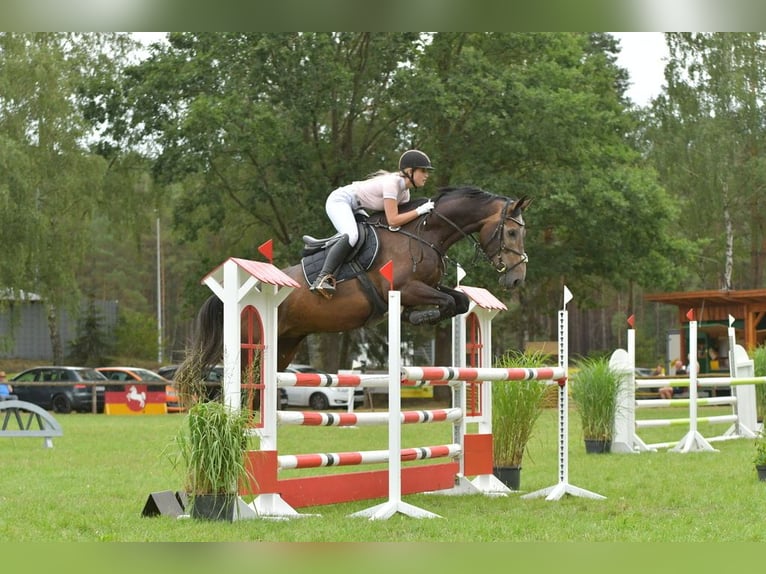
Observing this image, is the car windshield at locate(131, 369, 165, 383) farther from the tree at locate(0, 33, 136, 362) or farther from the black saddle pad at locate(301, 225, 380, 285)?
the black saddle pad at locate(301, 225, 380, 285)

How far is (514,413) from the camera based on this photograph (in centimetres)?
797

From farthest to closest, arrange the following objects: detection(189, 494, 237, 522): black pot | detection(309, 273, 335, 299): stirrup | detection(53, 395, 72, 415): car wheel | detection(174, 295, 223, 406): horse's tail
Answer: detection(53, 395, 72, 415): car wheel → detection(309, 273, 335, 299): stirrup → detection(174, 295, 223, 406): horse's tail → detection(189, 494, 237, 522): black pot

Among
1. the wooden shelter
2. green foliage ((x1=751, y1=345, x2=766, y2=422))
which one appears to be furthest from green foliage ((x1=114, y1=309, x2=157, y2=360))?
green foliage ((x1=751, y1=345, x2=766, y2=422))

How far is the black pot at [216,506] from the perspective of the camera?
5742 mm

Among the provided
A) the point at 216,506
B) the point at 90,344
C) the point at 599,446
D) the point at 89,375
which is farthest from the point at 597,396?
the point at 90,344

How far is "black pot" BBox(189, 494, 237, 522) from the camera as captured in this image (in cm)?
574

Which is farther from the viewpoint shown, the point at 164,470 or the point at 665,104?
the point at 665,104

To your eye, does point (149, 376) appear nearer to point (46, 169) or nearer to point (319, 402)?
point (319, 402)

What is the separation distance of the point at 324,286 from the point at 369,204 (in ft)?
2.26

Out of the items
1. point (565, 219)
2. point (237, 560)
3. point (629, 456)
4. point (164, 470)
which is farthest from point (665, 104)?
point (237, 560)

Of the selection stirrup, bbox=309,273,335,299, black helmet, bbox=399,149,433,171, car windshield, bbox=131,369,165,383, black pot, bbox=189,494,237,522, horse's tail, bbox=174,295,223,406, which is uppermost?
black helmet, bbox=399,149,433,171

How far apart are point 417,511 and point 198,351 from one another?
166 cm

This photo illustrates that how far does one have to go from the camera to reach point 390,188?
699cm
